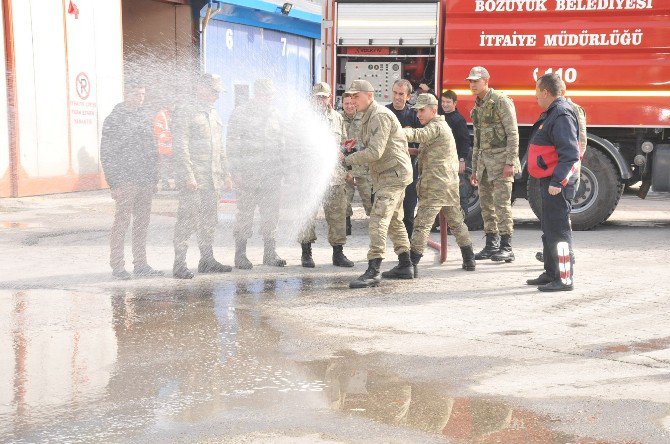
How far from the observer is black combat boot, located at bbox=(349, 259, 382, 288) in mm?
7930

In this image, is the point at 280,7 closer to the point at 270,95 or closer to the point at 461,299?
the point at 270,95

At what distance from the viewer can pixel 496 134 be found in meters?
9.30

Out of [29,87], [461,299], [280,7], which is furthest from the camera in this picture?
[280,7]

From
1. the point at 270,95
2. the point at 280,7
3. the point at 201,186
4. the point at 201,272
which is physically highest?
the point at 280,7

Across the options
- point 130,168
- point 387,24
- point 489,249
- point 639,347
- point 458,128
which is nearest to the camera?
point 639,347

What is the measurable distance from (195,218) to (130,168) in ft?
2.38

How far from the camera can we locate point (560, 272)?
303 inches

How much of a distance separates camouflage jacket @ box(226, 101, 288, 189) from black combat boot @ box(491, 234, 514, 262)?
7.24 feet

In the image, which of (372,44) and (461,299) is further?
(372,44)

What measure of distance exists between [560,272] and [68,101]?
9.76 metres

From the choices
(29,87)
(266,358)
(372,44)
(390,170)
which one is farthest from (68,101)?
(266,358)

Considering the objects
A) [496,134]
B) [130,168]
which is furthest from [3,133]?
[496,134]

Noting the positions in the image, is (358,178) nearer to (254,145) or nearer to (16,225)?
(254,145)

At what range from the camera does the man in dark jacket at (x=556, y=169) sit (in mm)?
7594
